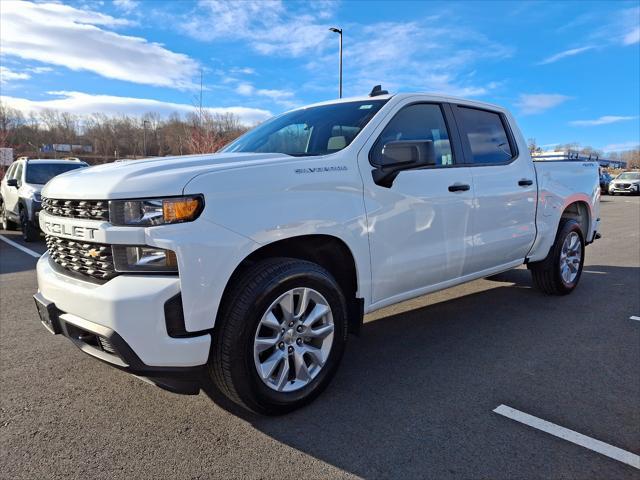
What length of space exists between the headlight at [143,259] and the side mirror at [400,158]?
1466 millimetres

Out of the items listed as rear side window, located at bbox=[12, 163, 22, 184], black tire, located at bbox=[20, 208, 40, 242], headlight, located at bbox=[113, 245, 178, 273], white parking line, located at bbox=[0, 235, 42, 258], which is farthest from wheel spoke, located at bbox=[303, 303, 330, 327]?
rear side window, located at bbox=[12, 163, 22, 184]

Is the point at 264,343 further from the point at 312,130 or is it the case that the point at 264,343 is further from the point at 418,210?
the point at 312,130

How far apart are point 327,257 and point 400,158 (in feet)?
2.66

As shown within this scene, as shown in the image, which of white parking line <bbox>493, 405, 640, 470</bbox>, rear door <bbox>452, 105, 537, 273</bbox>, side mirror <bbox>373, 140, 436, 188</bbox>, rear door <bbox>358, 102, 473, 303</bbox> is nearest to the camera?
white parking line <bbox>493, 405, 640, 470</bbox>

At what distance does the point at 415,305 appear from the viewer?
5.09 meters

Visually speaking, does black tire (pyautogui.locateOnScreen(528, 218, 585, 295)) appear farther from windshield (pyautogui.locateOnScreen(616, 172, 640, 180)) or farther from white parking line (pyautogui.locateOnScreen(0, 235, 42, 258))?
windshield (pyautogui.locateOnScreen(616, 172, 640, 180))

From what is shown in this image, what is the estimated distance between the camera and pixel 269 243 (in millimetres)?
2629

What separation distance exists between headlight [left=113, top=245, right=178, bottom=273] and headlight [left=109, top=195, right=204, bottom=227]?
0.42ft

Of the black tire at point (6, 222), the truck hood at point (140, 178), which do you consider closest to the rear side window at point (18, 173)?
the black tire at point (6, 222)

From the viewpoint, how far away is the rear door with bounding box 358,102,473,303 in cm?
317

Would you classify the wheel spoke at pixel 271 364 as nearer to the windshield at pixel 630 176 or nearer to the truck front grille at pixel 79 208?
the truck front grille at pixel 79 208

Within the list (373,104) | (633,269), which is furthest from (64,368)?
(633,269)

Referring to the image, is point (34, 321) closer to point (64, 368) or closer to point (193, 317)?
point (64, 368)

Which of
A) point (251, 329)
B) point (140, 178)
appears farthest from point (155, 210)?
point (251, 329)
